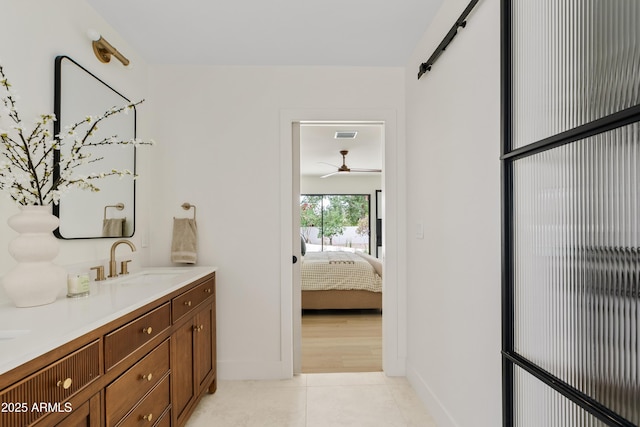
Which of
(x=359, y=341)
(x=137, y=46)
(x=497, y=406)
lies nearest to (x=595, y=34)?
(x=497, y=406)

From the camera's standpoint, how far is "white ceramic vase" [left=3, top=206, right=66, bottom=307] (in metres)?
1.39

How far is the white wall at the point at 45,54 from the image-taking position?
1573mm

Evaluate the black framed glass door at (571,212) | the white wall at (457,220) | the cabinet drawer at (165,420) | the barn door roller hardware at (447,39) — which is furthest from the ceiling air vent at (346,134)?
the cabinet drawer at (165,420)

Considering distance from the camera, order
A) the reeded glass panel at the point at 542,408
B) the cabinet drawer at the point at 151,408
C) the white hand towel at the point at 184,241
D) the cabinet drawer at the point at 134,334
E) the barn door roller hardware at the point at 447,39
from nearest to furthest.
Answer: the reeded glass panel at the point at 542,408, the cabinet drawer at the point at 134,334, the cabinet drawer at the point at 151,408, the barn door roller hardware at the point at 447,39, the white hand towel at the point at 184,241

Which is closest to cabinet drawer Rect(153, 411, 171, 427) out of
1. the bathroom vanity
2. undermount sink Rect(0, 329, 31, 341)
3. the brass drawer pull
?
the bathroom vanity

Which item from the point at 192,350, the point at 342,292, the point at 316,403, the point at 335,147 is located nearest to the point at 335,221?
the point at 335,147

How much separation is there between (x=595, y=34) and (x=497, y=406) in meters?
1.42

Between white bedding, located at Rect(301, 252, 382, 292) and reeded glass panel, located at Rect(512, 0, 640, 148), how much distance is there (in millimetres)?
3586

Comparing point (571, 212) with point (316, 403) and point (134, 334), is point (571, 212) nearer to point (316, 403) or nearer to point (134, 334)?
point (134, 334)

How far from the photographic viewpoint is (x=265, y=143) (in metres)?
2.90

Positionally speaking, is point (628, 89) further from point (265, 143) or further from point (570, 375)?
point (265, 143)

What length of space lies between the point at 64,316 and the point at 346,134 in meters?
4.20

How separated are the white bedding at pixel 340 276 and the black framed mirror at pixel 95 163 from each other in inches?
104

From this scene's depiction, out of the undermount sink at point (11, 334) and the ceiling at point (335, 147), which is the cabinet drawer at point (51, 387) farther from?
the ceiling at point (335, 147)
